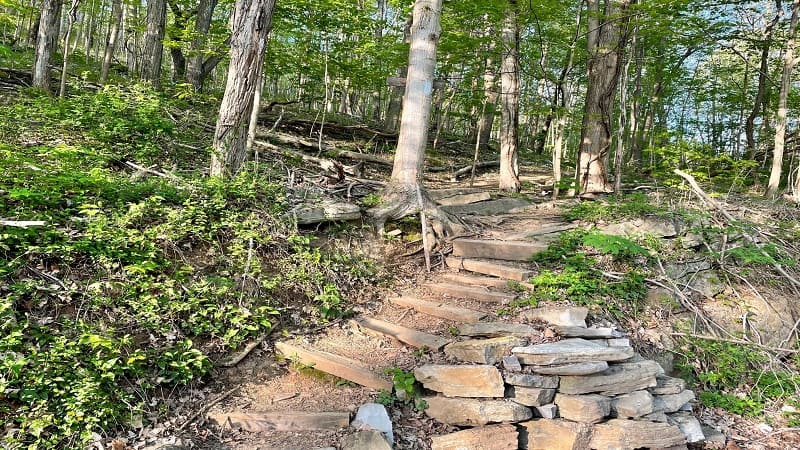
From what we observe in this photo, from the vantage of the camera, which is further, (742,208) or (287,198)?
(742,208)

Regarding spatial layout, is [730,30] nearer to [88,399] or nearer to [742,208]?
[742,208]

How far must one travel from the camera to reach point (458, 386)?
3461mm

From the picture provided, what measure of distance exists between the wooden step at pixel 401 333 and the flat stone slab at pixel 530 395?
802mm

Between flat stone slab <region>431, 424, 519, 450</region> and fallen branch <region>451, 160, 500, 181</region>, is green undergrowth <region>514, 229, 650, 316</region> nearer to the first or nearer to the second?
flat stone slab <region>431, 424, 519, 450</region>

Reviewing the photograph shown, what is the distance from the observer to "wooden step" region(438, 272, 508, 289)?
493 cm

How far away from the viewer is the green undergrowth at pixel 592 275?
4.48m

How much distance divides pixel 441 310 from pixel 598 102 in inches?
242

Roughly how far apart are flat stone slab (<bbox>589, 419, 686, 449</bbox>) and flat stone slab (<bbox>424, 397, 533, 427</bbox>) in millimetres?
515

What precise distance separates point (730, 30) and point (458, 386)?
1196 centimetres

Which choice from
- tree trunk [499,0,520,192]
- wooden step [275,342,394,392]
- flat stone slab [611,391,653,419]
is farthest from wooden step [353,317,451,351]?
tree trunk [499,0,520,192]

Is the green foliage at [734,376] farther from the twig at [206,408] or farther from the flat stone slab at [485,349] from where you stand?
the twig at [206,408]

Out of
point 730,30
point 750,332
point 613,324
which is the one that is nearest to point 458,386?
point 613,324

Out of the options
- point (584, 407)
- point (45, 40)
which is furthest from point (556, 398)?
point (45, 40)

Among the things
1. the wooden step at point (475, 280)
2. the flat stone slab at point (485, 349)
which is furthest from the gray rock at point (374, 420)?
the wooden step at point (475, 280)
